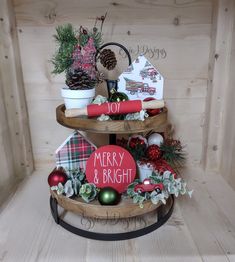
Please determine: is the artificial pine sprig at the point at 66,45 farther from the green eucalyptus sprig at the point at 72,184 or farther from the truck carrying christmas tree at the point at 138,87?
the green eucalyptus sprig at the point at 72,184

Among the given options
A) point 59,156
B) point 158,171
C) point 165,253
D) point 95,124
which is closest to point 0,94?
point 59,156

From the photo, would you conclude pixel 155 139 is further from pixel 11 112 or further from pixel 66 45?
pixel 11 112

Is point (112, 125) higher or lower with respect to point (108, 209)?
higher

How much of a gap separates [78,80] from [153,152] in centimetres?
31

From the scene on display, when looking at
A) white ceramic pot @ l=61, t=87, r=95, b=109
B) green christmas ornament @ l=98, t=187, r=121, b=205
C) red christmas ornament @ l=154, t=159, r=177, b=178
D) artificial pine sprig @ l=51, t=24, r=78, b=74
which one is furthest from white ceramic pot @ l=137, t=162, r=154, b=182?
artificial pine sprig @ l=51, t=24, r=78, b=74

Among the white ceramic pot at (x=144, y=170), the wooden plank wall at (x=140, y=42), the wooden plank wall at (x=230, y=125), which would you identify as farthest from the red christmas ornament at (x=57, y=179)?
the wooden plank wall at (x=230, y=125)

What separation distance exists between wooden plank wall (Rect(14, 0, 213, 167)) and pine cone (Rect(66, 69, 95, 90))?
33cm

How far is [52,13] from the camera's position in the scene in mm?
1049

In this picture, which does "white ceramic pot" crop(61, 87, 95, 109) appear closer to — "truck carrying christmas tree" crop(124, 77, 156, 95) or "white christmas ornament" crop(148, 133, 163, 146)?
"truck carrying christmas tree" crop(124, 77, 156, 95)

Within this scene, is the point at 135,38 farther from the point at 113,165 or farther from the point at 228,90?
the point at 113,165

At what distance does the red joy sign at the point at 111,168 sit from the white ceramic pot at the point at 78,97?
139mm

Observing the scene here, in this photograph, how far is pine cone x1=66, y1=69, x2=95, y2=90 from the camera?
79cm

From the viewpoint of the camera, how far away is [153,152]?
0.87 meters

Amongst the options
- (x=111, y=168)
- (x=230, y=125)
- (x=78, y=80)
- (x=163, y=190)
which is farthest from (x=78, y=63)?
(x=230, y=125)
